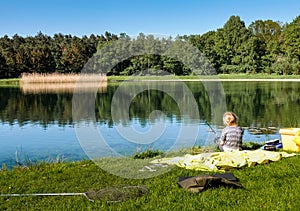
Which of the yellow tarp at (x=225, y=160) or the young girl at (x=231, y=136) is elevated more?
the young girl at (x=231, y=136)

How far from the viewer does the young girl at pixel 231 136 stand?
255 inches

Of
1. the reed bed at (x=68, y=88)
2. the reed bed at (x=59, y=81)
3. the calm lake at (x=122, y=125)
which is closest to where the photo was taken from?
the calm lake at (x=122, y=125)

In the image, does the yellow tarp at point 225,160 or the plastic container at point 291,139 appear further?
the plastic container at point 291,139

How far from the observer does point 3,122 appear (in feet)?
51.0

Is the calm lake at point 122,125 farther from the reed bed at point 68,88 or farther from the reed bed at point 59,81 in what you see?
the reed bed at point 59,81

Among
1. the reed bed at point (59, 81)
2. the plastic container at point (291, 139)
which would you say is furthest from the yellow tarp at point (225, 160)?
the reed bed at point (59, 81)

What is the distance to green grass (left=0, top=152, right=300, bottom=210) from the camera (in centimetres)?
394

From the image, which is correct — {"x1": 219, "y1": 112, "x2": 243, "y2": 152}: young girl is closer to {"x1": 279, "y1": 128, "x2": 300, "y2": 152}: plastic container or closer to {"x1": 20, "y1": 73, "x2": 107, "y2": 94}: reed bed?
{"x1": 279, "y1": 128, "x2": 300, "y2": 152}: plastic container

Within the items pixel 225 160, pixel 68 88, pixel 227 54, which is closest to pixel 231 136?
pixel 225 160

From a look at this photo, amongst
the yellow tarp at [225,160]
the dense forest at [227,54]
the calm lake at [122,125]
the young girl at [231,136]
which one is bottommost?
the calm lake at [122,125]

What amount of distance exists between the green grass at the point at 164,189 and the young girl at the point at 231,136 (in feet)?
2.82

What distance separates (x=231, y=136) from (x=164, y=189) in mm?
2342

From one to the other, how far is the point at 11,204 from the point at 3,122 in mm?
12143

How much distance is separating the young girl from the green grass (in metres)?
0.86
